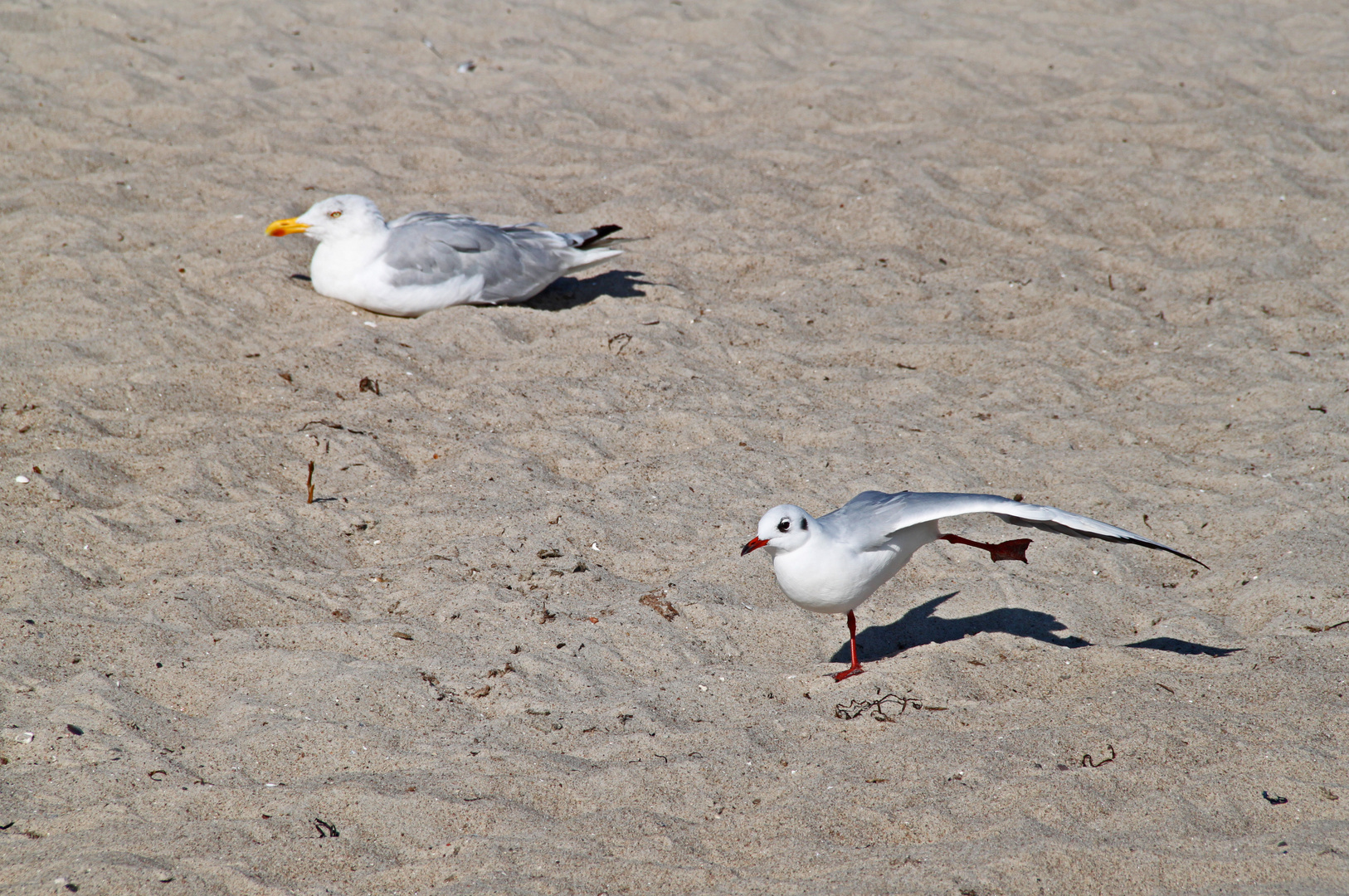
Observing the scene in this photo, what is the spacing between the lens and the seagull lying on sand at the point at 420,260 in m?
5.83

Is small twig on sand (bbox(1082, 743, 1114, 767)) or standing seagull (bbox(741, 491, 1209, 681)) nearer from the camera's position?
small twig on sand (bbox(1082, 743, 1114, 767))

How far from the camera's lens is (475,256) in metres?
5.95

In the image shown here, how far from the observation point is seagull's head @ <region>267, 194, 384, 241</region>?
5.94m

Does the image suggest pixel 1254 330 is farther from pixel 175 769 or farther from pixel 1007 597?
pixel 175 769

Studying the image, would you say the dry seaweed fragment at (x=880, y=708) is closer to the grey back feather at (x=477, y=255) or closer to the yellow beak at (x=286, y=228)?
the grey back feather at (x=477, y=255)

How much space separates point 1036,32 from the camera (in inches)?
367

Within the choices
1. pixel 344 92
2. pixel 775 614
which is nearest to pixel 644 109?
pixel 344 92

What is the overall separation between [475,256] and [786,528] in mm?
3089

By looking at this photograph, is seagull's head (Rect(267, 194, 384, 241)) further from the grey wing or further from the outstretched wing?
the outstretched wing

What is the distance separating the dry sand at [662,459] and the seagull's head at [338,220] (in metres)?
0.30

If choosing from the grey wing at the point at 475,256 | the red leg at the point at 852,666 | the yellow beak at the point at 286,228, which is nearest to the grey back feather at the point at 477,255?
the grey wing at the point at 475,256

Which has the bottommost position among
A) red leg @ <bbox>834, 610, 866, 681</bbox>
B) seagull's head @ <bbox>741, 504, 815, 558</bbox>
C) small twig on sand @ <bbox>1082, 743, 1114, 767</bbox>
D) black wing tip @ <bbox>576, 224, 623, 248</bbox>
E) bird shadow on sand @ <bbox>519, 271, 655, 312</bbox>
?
bird shadow on sand @ <bbox>519, 271, 655, 312</bbox>

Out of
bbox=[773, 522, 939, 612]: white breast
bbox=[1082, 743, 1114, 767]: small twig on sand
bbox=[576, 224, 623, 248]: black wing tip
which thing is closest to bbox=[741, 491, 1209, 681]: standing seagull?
bbox=[773, 522, 939, 612]: white breast

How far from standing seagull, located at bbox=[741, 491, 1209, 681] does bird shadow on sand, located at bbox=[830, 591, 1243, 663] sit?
1.17ft
